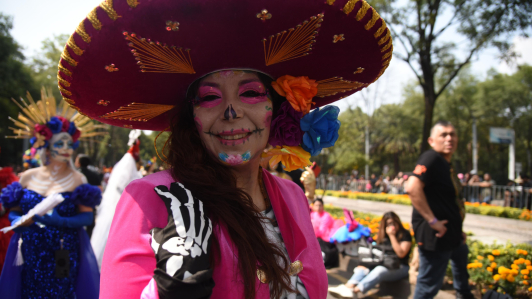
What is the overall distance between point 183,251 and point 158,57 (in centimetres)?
88

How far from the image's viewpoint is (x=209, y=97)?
1563 mm

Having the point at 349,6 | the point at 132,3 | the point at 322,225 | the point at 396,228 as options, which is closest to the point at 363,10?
the point at 349,6

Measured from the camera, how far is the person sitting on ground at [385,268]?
466cm

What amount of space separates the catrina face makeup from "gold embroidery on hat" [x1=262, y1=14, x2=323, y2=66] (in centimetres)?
16

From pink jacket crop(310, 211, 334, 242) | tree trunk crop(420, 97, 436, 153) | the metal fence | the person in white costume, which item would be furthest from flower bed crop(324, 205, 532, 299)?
tree trunk crop(420, 97, 436, 153)

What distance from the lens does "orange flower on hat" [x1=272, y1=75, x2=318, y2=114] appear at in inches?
68.2

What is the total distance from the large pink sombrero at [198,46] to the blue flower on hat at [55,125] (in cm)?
260

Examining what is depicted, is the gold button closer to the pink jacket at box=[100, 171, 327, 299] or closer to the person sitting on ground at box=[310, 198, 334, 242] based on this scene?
the pink jacket at box=[100, 171, 327, 299]

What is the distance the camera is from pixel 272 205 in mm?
1710

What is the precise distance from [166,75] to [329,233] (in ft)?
17.0

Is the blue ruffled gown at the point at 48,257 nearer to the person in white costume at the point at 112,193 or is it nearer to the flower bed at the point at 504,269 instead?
the person in white costume at the point at 112,193

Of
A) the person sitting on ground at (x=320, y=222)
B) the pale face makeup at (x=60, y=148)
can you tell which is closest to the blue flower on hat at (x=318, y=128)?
the pale face makeup at (x=60, y=148)

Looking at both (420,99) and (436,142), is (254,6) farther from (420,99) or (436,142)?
(420,99)

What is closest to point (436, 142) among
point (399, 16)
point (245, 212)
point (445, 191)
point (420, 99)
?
point (445, 191)
